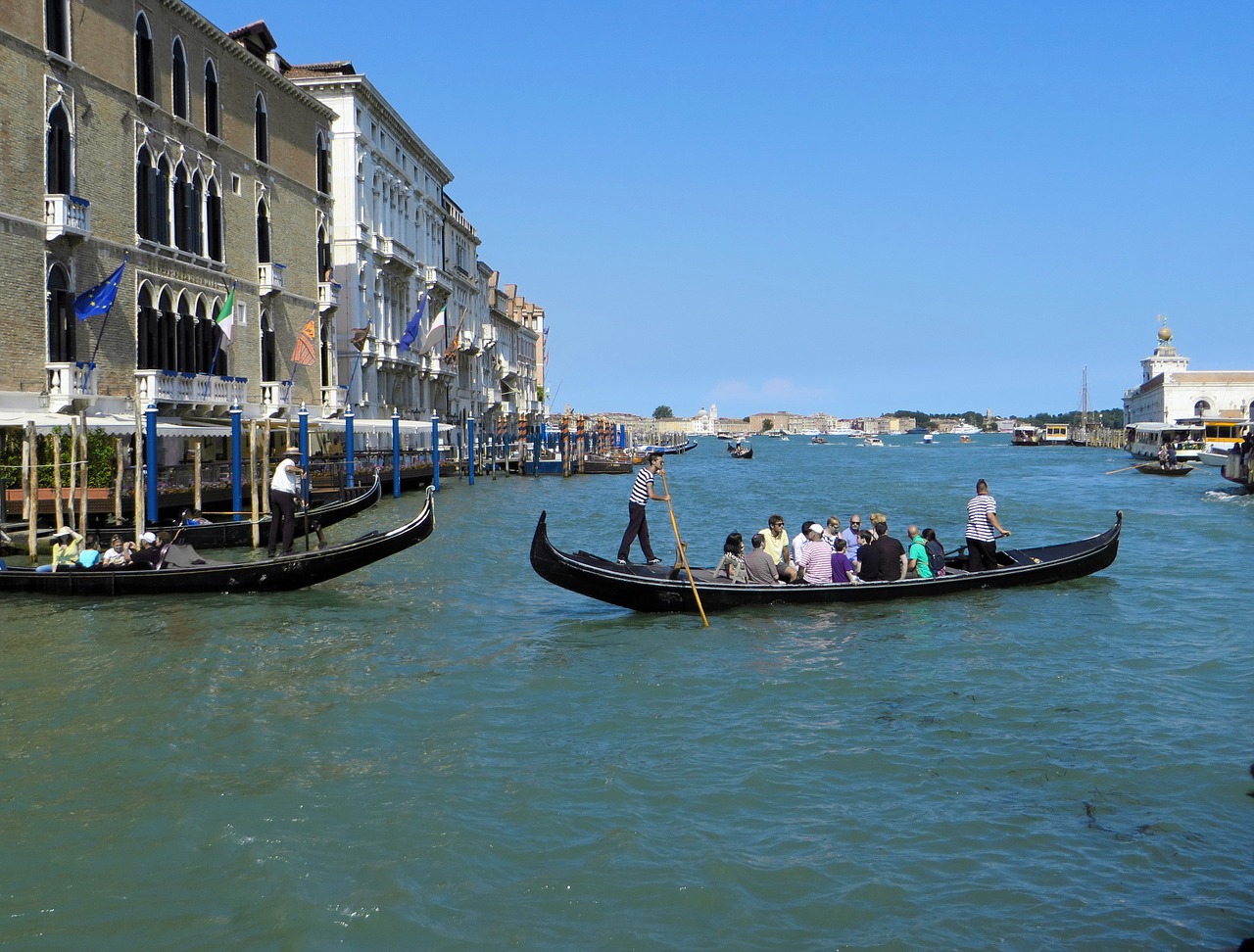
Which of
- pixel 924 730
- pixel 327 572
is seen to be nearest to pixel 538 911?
pixel 924 730

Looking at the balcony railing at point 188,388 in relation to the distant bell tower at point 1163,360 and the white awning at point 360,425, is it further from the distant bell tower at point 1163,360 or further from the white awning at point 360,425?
the distant bell tower at point 1163,360

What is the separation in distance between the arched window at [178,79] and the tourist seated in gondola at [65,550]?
1132cm

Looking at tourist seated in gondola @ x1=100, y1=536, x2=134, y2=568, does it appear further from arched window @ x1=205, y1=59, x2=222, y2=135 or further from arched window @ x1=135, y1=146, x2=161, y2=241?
arched window @ x1=205, y1=59, x2=222, y2=135

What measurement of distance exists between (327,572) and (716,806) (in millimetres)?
7741

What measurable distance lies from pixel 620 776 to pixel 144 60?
1931cm

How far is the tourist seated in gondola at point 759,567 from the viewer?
1151 cm

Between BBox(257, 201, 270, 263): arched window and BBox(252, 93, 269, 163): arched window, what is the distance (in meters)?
1.09

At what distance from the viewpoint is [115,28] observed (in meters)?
20.3

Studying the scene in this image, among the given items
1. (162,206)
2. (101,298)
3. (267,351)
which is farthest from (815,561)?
(267,351)

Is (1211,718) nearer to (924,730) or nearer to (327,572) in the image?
(924,730)

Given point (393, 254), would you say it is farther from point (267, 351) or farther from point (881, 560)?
point (881, 560)

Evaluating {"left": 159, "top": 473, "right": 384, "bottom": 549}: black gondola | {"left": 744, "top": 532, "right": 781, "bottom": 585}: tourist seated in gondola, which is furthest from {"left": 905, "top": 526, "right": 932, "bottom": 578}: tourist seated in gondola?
{"left": 159, "top": 473, "right": 384, "bottom": 549}: black gondola

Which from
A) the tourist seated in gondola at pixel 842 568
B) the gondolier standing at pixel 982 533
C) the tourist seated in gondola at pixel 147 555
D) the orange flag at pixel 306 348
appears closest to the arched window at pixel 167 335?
the orange flag at pixel 306 348

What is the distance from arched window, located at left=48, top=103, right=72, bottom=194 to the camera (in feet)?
61.3
